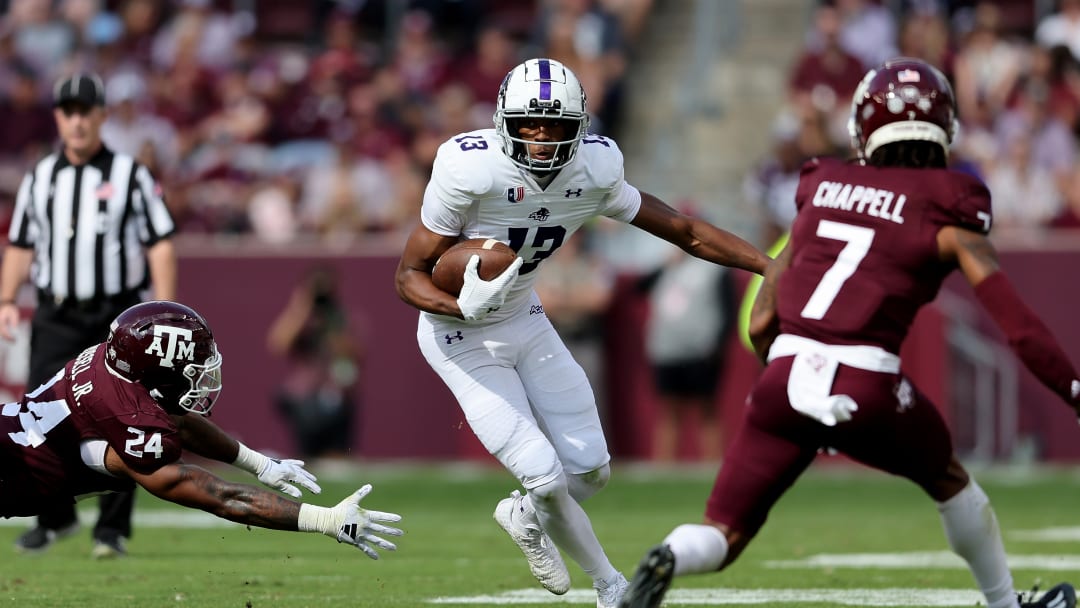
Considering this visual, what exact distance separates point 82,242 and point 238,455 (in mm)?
2393

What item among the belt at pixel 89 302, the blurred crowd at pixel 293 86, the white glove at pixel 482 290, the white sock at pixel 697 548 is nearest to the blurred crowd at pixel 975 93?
the blurred crowd at pixel 293 86

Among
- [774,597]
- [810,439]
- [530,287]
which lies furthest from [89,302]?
[810,439]

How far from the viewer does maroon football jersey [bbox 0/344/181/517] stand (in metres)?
4.98

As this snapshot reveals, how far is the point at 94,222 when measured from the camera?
751 centimetres

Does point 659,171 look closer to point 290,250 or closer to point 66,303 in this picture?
point 290,250

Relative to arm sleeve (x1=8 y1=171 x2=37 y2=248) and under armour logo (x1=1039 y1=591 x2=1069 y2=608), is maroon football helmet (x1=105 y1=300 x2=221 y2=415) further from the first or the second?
arm sleeve (x1=8 y1=171 x2=37 y2=248)

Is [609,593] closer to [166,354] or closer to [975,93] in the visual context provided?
[166,354]

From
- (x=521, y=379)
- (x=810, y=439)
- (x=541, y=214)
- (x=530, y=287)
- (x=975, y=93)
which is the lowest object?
A: (x=975, y=93)

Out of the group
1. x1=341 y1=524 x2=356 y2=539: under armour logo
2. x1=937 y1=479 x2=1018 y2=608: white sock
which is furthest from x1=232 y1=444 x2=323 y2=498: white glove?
x1=937 y1=479 x2=1018 y2=608: white sock

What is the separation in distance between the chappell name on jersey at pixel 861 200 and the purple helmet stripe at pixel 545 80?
3.71 feet

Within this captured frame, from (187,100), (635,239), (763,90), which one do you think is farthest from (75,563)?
(763,90)

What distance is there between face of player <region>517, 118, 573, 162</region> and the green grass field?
5.20ft

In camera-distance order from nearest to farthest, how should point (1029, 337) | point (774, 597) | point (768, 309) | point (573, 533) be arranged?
point (1029, 337)
point (768, 309)
point (573, 533)
point (774, 597)

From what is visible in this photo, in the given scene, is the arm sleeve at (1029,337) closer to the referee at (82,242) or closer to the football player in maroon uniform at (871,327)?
the football player in maroon uniform at (871,327)
